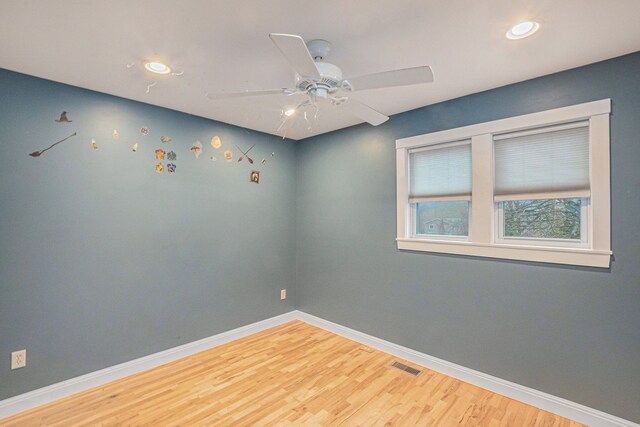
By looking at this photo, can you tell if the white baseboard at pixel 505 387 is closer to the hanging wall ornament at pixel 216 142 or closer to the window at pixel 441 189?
the window at pixel 441 189

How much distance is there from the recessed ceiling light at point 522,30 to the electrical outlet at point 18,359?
384 centimetres

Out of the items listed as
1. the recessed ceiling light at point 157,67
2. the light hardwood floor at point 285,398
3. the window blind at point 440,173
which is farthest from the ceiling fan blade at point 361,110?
the light hardwood floor at point 285,398

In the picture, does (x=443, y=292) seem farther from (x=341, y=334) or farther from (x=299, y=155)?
(x=299, y=155)

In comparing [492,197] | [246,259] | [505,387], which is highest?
[492,197]

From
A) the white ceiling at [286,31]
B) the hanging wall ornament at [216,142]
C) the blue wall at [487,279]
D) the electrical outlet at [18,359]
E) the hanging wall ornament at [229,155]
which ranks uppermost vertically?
the white ceiling at [286,31]

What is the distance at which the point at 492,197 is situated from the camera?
2.44 metres

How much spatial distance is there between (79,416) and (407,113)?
362 centimetres

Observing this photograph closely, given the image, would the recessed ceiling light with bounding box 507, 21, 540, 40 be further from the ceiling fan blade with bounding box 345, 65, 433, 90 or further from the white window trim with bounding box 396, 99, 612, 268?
the white window trim with bounding box 396, 99, 612, 268

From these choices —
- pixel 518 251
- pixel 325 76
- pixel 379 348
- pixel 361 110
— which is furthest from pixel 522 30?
pixel 379 348

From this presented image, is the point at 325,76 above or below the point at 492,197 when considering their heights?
above

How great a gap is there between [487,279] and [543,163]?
99 cm

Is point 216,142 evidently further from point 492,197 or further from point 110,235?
point 492,197

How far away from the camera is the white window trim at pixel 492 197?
1.97m

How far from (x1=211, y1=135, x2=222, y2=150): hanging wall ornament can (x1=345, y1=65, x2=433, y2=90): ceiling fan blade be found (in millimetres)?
2056
